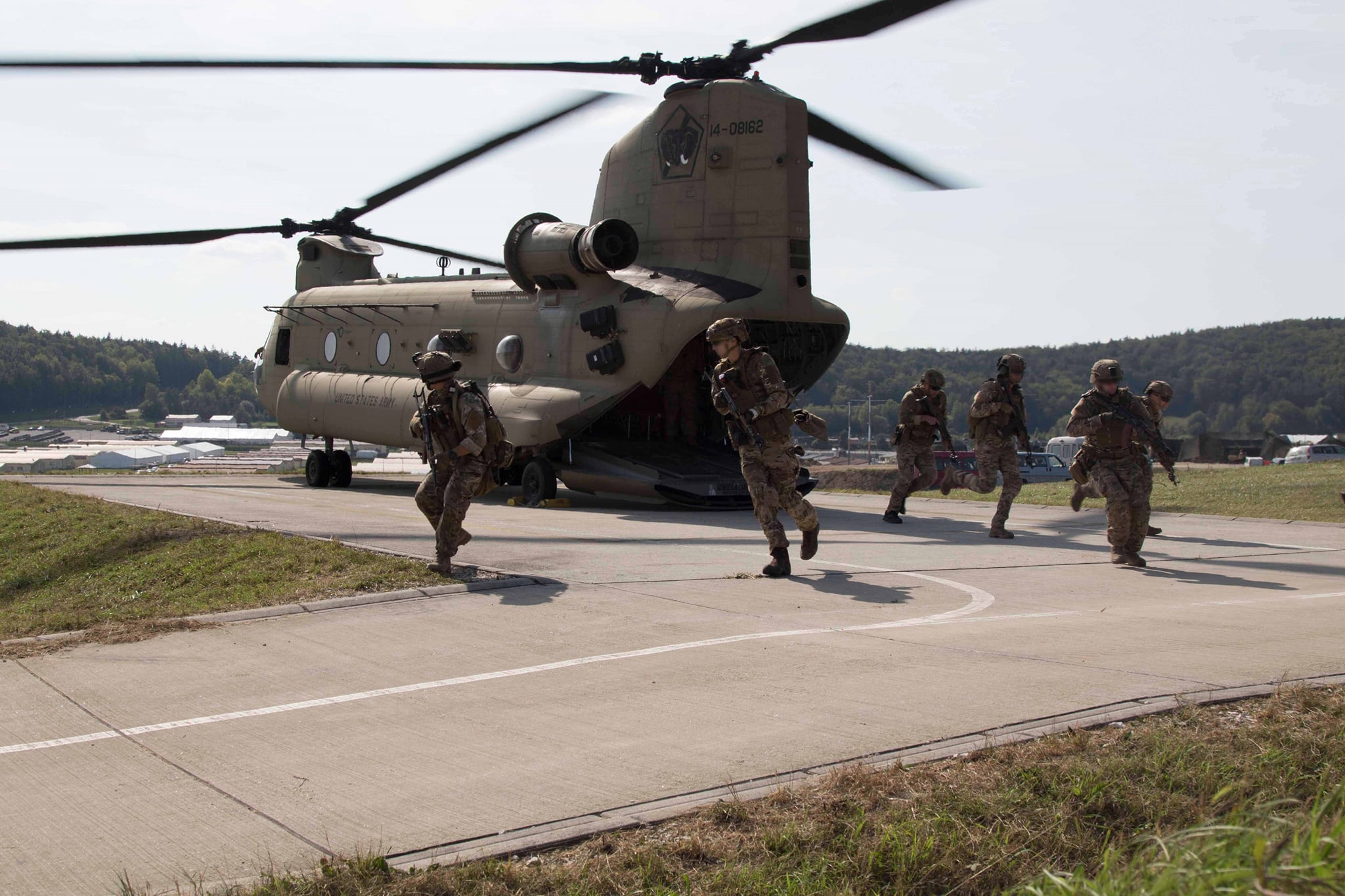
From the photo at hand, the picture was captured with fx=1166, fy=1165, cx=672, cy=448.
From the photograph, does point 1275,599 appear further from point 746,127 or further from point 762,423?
point 746,127

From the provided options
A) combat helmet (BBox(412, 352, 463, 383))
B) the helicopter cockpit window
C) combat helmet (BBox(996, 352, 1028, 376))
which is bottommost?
combat helmet (BBox(412, 352, 463, 383))

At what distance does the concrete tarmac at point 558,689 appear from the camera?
147 inches

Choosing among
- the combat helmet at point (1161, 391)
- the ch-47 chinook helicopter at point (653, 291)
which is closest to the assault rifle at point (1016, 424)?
the combat helmet at point (1161, 391)

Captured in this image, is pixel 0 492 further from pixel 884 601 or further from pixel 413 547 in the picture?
pixel 884 601

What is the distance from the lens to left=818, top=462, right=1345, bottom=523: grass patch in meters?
15.8

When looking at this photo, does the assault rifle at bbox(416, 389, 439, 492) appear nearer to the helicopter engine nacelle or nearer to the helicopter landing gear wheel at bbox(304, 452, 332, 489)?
the helicopter engine nacelle

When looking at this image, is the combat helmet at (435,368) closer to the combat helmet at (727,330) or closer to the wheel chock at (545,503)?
the combat helmet at (727,330)

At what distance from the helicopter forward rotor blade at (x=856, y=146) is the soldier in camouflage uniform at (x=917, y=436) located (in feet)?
9.37

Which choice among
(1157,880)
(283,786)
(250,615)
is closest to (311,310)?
(250,615)

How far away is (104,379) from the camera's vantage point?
150875 millimetres

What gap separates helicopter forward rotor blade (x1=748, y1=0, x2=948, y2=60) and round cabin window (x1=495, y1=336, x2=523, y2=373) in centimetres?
620

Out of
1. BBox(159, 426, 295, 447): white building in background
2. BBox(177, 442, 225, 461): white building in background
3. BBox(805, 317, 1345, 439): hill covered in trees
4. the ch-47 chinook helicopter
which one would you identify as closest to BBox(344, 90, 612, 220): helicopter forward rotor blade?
the ch-47 chinook helicopter

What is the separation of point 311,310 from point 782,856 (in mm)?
21105

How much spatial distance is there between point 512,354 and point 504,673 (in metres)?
12.6
